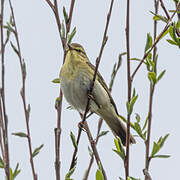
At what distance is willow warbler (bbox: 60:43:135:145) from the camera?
412cm

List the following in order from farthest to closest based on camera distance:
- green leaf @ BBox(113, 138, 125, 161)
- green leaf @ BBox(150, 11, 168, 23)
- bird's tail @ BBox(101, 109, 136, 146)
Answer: bird's tail @ BBox(101, 109, 136, 146), green leaf @ BBox(150, 11, 168, 23), green leaf @ BBox(113, 138, 125, 161)

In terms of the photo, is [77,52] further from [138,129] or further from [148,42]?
[138,129]

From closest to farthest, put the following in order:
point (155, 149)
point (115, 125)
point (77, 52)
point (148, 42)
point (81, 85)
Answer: point (155, 149) → point (148, 42) → point (81, 85) → point (77, 52) → point (115, 125)

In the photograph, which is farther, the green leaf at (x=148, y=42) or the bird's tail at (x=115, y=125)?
the bird's tail at (x=115, y=125)

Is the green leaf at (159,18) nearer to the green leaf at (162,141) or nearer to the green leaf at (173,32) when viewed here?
the green leaf at (173,32)

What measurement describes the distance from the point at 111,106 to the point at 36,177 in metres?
2.77

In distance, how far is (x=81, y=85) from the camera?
4.12 m

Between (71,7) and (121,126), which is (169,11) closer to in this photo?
(71,7)

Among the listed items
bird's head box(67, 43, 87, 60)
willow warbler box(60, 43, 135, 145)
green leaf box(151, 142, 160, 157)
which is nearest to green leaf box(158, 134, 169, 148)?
green leaf box(151, 142, 160, 157)

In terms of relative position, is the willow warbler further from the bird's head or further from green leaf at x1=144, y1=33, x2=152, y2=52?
green leaf at x1=144, y1=33, x2=152, y2=52

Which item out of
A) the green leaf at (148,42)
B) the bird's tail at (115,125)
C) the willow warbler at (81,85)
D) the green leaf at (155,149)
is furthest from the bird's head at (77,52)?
the green leaf at (155,149)

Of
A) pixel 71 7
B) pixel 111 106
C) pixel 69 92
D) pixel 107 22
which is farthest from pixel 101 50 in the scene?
pixel 111 106

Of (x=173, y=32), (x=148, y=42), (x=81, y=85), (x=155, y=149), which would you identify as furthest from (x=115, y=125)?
(x=173, y=32)

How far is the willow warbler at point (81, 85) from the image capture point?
13.5 feet
